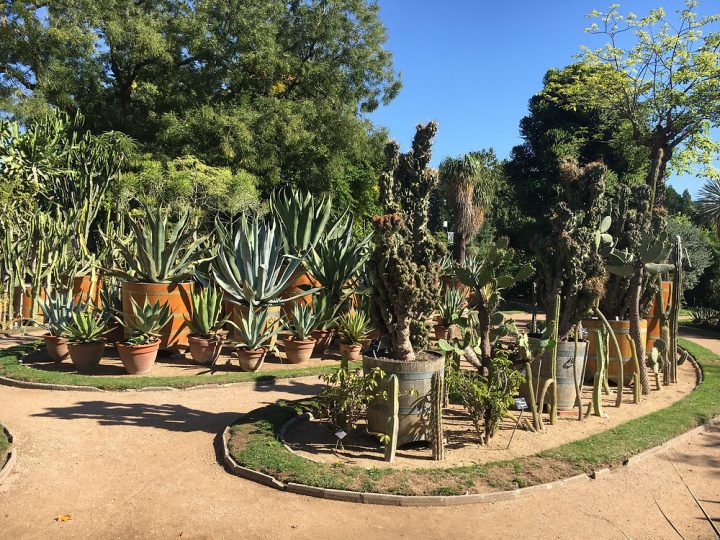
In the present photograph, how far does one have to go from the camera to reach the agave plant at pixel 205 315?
8.92m

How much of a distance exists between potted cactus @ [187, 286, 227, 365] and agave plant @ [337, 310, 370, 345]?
7.24ft

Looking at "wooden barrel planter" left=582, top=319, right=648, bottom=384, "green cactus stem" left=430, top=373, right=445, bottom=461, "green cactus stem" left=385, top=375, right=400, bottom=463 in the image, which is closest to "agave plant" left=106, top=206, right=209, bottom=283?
"green cactus stem" left=385, top=375, right=400, bottom=463

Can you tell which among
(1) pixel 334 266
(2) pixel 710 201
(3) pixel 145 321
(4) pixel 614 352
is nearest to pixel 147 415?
(3) pixel 145 321

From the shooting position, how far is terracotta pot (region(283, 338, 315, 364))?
9.41m

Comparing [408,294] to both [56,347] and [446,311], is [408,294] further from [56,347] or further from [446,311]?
[56,347]

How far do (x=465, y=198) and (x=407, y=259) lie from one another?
1823 centimetres

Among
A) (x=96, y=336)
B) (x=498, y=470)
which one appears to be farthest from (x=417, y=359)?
(x=96, y=336)

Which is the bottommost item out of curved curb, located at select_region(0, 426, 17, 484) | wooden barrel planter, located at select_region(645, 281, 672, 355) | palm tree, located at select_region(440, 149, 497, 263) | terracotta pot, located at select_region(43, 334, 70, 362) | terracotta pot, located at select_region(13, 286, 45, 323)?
curved curb, located at select_region(0, 426, 17, 484)

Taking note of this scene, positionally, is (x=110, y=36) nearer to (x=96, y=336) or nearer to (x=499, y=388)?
(x=96, y=336)

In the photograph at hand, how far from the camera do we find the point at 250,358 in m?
8.66

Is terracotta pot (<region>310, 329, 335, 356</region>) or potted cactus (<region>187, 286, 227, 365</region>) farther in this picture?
terracotta pot (<region>310, 329, 335, 356</region>)

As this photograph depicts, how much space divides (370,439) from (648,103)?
1702 cm

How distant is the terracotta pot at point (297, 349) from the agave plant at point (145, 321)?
2.13 meters

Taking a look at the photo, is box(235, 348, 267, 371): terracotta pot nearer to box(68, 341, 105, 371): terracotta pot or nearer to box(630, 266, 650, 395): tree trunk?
box(68, 341, 105, 371): terracotta pot
